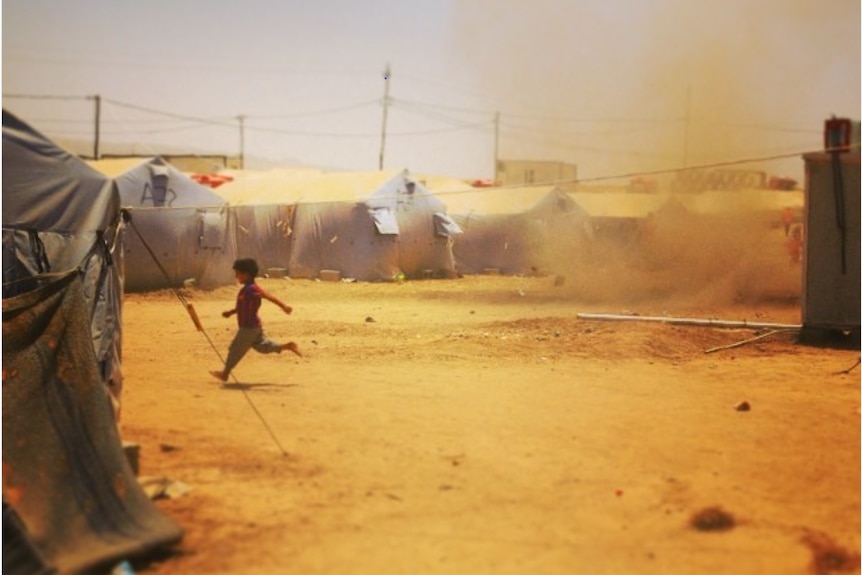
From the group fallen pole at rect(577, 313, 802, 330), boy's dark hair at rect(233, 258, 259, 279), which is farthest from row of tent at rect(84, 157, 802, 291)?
boy's dark hair at rect(233, 258, 259, 279)

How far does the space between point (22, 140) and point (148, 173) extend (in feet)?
43.6

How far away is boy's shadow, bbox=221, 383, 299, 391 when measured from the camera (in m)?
8.72

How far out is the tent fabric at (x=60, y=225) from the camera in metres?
7.12

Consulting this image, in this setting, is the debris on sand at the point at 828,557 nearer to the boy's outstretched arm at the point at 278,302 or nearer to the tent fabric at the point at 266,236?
the boy's outstretched arm at the point at 278,302

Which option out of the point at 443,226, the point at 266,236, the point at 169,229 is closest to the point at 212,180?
the point at 266,236

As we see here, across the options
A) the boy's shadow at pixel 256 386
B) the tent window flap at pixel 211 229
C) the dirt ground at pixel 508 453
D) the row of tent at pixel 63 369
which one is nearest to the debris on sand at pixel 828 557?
the dirt ground at pixel 508 453

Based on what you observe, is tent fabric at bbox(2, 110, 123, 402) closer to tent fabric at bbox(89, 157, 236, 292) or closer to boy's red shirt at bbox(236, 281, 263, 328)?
boy's red shirt at bbox(236, 281, 263, 328)

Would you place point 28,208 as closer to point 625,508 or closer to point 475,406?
point 475,406

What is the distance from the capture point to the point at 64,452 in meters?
5.16

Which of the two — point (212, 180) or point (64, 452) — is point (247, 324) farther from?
point (212, 180)

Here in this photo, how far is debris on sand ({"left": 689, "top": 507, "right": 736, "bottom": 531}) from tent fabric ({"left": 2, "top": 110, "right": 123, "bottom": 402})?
4.30 metres

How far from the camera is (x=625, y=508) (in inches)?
207

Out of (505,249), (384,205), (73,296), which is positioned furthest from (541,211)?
(73,296)

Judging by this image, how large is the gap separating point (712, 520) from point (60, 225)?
16.9 feet
